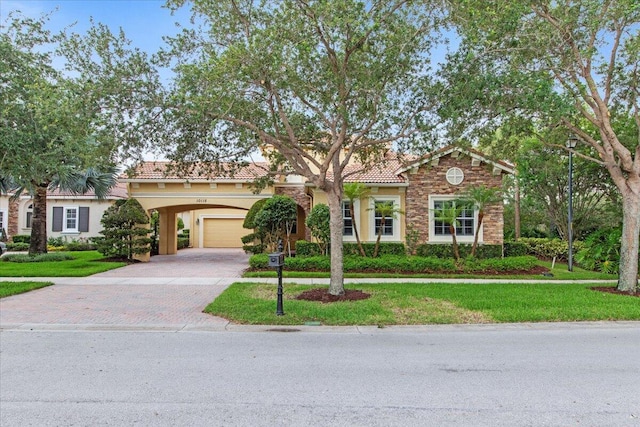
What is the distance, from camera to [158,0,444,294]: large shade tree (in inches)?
310

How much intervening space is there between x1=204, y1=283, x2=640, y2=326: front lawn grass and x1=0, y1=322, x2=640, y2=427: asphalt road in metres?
0.71

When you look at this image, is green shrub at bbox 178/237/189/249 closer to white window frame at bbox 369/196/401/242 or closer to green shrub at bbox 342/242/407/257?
green shrub at bbox 342/242/407/257

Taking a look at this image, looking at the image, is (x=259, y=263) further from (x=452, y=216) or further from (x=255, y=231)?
(x=452, y=216)

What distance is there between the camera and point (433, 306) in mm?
9102

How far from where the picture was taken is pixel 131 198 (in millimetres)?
19609

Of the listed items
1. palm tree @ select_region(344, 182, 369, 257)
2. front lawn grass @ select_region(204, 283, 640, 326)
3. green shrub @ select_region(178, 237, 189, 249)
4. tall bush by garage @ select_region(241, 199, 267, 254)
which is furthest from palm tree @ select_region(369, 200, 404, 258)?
green shrub @ select_region(178, 237, 189, 249)

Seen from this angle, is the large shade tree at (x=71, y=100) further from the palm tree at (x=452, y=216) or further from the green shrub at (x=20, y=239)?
the green shrub at (x=20, y=239)

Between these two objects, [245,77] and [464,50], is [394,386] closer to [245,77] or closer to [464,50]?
[245,77]

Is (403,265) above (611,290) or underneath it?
above

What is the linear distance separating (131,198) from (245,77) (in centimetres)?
1379

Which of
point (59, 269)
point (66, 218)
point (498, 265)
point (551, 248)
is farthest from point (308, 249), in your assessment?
point (66, 218)

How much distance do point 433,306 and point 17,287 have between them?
10.7 metres

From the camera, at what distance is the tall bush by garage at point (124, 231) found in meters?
18.7

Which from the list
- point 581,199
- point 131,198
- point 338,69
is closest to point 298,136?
point 338,69
